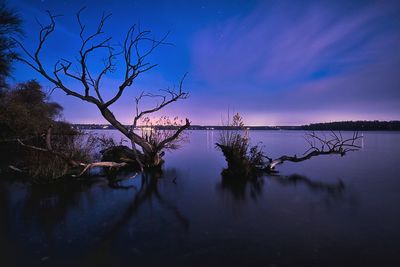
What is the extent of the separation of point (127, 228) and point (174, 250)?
1.62 m

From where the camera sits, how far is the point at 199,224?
6582 mm

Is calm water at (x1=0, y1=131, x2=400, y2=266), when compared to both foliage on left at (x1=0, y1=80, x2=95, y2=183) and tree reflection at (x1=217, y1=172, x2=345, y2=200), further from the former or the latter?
foliage on left at (x1=0, y1=80, x2=95, y2=183)

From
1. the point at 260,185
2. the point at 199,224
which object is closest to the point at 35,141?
the point at 260,185

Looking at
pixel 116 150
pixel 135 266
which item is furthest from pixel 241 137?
pixel 135 266

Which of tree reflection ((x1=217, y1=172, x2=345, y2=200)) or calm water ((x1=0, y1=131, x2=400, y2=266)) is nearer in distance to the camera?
calm water ((x1=0, y1=131, x2=400, y2=266))

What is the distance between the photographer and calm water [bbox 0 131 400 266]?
4.80 m

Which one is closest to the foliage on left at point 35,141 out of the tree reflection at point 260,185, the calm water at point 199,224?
the calm water at point 199,224

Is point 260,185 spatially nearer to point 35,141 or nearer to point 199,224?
point 199,224

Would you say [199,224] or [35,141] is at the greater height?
[35,141]

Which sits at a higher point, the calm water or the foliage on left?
the foliage on left

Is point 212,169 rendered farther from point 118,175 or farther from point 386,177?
point 386,177

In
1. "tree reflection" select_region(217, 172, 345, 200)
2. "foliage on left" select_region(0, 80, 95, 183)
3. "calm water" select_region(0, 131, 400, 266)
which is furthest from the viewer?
"foliage on left" select_region(0, 80, 95, 183)

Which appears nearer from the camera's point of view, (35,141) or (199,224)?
(199,224)

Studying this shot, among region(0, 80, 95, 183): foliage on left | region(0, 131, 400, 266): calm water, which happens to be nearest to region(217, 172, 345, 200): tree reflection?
region(0, 131, 400, 266): calm water
